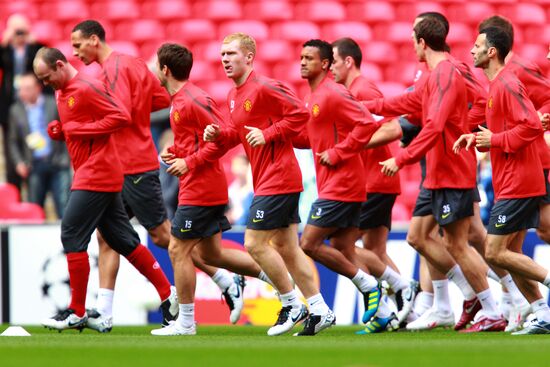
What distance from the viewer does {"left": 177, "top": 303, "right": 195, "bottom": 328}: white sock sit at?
9714 mm

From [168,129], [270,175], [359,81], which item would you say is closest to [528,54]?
[168,129]

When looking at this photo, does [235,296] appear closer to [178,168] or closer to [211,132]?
[178,168]

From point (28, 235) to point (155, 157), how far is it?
2674 mm

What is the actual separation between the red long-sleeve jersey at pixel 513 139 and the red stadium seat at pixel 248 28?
8.49 meters

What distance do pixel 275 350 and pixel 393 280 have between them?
2954mm

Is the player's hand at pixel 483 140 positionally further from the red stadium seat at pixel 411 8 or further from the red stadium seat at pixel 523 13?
the red stadium seat at pixel 523 13

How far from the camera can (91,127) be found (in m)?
9.83

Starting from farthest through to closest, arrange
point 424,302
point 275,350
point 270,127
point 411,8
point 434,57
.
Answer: point 411,8 < point 424,302 < point 434,57 < point 270,127 < point 275,350

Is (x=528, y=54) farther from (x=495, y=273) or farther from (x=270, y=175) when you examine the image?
(x=270, y=175)

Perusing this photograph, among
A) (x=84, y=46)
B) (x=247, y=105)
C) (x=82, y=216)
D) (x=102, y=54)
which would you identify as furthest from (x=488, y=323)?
(x=84, y=46)

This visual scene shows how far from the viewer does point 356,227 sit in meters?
10.2

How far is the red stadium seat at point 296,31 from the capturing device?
17906mm

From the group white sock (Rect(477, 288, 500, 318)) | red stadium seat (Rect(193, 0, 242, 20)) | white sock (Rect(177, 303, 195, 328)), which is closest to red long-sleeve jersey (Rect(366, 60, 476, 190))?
white sock (Rect(477, 288, 500, 318))

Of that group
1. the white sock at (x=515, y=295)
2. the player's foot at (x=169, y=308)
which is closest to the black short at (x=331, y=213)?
the player's foot at (x=169, y=308)
